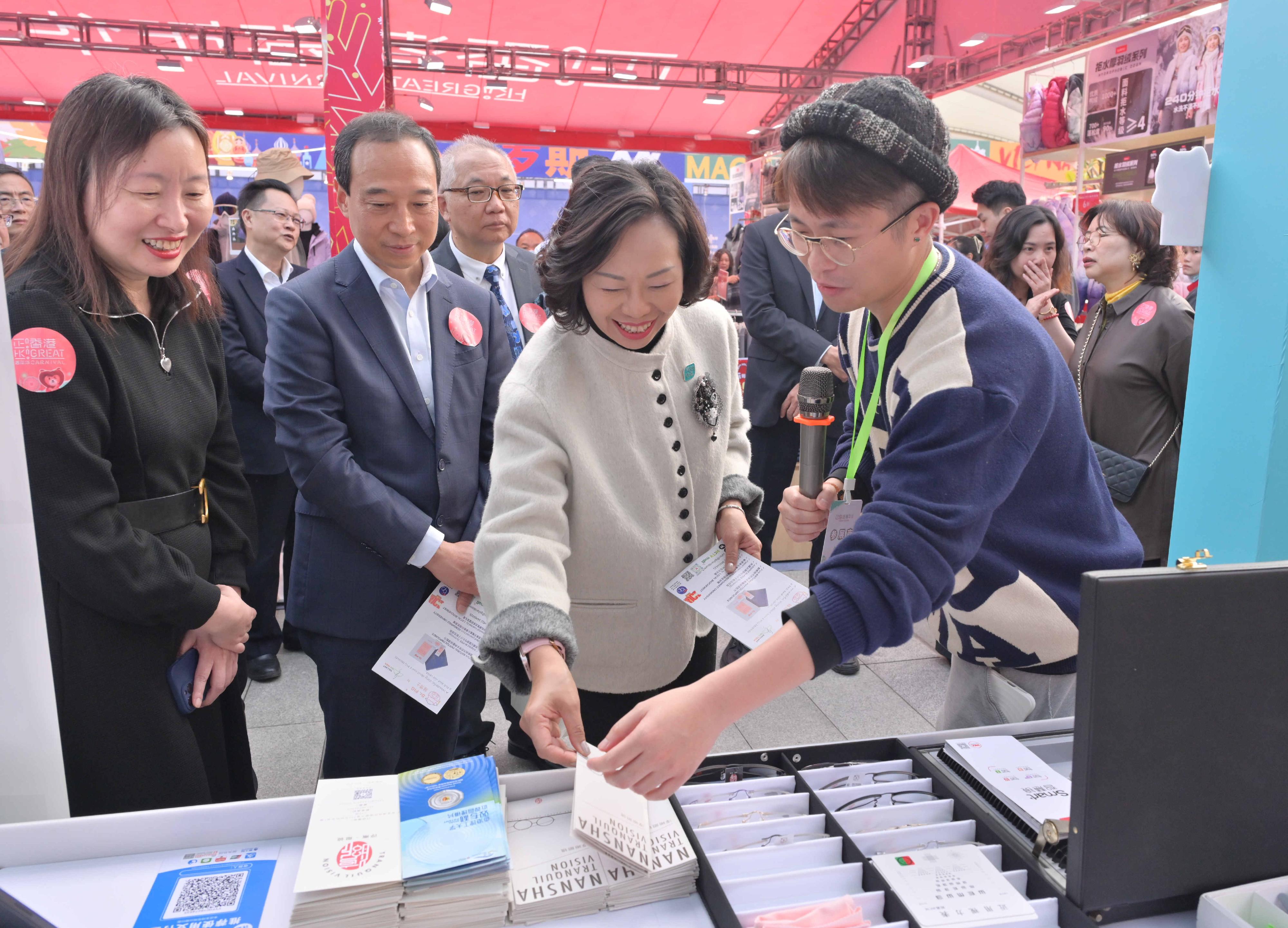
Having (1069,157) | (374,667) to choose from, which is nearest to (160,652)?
(374,667)

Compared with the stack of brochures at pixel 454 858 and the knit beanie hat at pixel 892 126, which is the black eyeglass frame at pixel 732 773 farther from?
the knit beanie hat at pixel 892 126

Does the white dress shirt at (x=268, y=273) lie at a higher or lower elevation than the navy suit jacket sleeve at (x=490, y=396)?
higher

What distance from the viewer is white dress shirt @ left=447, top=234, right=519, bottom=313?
8.61ft

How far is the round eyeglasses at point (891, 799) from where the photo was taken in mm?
1069

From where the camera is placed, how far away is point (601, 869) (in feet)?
3.17

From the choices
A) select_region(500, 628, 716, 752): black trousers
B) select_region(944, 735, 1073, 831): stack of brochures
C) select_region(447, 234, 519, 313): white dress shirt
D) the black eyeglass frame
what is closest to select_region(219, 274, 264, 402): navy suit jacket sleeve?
select_region(447, 234, 519, 313): white dress shirt

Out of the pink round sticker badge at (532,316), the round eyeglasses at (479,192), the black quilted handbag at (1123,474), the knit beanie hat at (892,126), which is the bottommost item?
the black quilted handbag at (1123,474)

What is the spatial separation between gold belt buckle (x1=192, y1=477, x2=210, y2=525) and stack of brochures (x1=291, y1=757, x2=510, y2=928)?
2.42ft

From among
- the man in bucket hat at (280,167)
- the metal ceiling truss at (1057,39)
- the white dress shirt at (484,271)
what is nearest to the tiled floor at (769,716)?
the white dress shirt at (484,271)

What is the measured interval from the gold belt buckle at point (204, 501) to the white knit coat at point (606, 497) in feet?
1.93

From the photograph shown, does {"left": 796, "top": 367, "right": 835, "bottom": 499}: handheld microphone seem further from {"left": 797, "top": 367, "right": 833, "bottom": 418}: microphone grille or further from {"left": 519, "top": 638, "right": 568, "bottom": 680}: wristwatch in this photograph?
{"left": 519, "top": 638, "right": 568, "bottom": 680}: wristwatch

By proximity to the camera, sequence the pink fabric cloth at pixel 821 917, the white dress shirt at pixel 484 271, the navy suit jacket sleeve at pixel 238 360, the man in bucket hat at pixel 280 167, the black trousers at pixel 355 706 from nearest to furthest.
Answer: the pink fabric cloth at pixel 821 917 < the black trousers at pixel 355 706 < the white dress shirt at pixel 484 271 < the navy suit jacket sleeve at pixel 238 360 < the man in bucket hat at pixel 280 167

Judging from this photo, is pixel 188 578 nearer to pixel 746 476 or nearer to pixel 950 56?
pixel 746 476

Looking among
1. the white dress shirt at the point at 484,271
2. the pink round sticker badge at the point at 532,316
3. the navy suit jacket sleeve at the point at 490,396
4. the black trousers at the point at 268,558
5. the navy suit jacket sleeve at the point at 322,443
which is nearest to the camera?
the navy suit jacket sleeve at the point at 322,443
